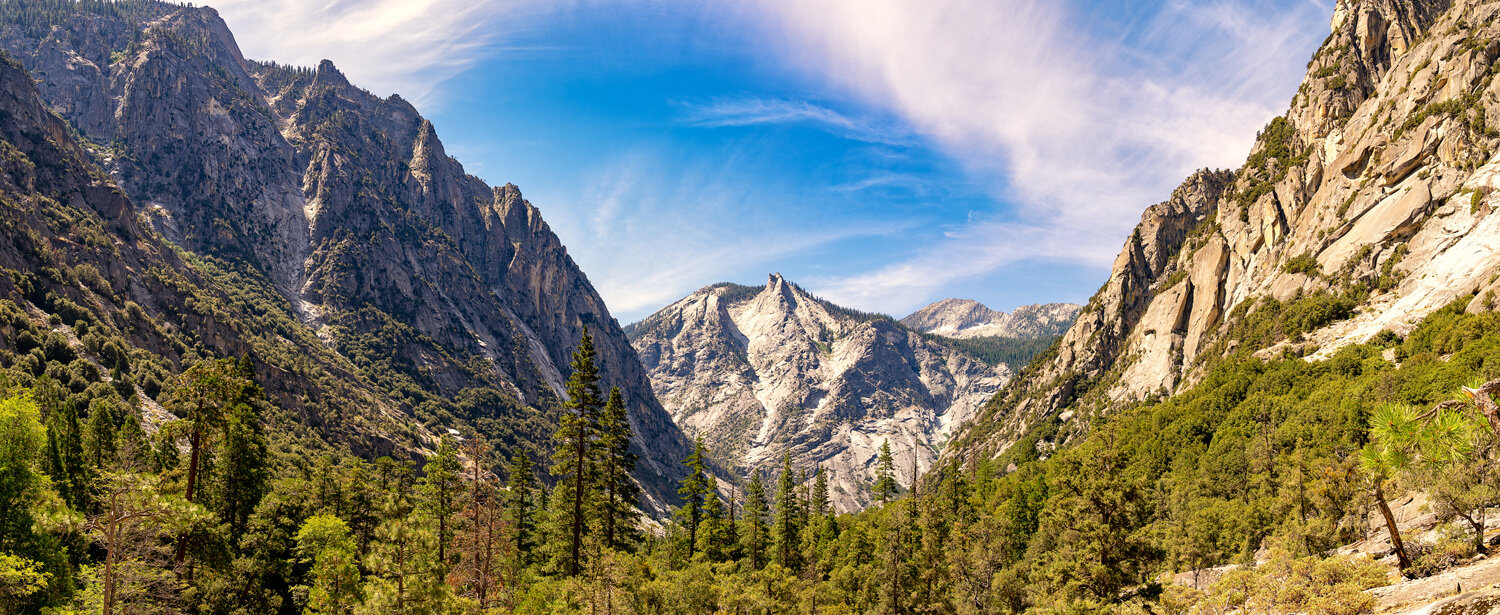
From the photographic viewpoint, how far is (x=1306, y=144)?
444 feet

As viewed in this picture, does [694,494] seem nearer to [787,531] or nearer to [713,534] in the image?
[713,534]

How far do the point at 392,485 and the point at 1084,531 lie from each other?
48.3 metres

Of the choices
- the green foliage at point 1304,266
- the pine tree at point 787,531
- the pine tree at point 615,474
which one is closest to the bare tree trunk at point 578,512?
the pine tree at point 615,474

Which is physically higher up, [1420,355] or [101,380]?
[101,380]

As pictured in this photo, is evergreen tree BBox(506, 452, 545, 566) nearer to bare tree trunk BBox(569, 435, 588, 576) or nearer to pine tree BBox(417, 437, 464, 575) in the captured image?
pine tree BBox(417, 437, 464, 575)

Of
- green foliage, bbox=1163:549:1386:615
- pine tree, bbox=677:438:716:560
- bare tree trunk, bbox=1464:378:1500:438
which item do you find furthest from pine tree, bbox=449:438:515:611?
bare tree trunk, bbox=1464:378:1500:438

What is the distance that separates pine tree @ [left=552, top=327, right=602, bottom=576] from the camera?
119ft

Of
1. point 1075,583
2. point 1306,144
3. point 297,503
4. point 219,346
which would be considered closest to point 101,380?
point 219,346

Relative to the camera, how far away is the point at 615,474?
3922cm

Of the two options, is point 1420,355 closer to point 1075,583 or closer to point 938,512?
point 938,512

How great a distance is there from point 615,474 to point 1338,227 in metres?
130

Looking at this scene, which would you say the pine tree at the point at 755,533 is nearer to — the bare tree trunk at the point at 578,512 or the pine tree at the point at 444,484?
the bare tree trunk at the point at 578,512

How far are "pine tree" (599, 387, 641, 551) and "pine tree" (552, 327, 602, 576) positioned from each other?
2.79 feet

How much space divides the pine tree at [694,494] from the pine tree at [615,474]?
1725 centimetres
